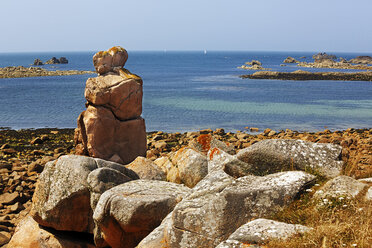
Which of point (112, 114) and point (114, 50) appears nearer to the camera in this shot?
point (112, 114)

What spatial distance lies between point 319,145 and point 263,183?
1969mm

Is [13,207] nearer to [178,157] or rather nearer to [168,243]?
[178,157]

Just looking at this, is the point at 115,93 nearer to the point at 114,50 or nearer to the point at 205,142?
the point at 114,50

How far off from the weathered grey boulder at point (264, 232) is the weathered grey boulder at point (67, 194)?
4924mm

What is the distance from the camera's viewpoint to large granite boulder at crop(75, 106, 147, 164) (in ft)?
57.2

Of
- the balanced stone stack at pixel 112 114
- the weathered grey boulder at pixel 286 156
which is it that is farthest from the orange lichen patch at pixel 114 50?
the weathered grey boulder at pixel 286 156

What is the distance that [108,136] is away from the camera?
17.7 meters

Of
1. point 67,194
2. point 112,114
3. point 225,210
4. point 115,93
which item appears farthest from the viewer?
point 112,114

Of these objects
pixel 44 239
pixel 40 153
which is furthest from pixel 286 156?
pixel 40 153

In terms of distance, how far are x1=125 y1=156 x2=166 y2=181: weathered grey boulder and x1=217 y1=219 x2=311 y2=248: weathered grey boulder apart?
243 inches

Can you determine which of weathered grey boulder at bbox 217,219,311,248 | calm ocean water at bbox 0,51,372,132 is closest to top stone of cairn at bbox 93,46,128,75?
weathered grey boulder at bbox 217,219,311,248

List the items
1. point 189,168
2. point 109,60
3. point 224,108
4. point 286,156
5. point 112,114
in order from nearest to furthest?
1. point 286,156
2. point 189,168
3. point 112,114
4. point 109,60
5. point 224,108

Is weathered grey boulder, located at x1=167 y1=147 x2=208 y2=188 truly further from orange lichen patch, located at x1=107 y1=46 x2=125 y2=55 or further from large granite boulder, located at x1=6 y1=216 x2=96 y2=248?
orange lichen patch, located at x1=107 y1=46 x2=125 y2=55

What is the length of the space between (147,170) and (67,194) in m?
2.73
